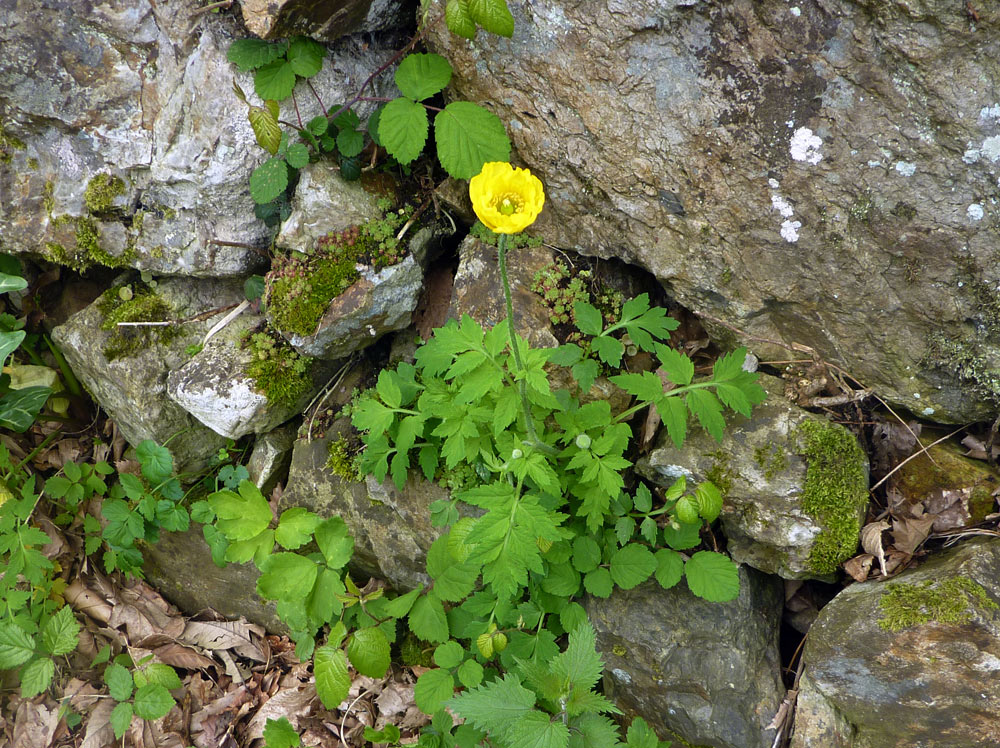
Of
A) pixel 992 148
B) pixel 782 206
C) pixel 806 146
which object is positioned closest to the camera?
pixel 992 148

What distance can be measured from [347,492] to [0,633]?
72.9 inches

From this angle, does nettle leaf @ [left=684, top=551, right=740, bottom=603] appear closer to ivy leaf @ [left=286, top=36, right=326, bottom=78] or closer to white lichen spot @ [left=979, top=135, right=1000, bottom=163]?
white lichen spot @ [left=979, top=135, right=1000, bottom=163]

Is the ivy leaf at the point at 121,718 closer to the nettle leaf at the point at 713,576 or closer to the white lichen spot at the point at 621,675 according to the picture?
the white lichen spot at the point at 621,675

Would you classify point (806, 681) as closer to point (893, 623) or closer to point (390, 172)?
point (893, 623)

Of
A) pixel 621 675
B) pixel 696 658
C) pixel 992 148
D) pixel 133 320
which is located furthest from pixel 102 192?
pixel 992 148

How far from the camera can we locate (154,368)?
147 inches

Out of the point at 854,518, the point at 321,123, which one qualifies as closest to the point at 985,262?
the point at 854,518

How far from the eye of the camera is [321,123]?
128 inches

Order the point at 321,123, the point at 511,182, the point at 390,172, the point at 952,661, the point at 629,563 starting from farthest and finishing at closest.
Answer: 1. the point at 390,172
2. the point at 321,123
3. the point at 629,563
4. the point at 952,661
5. the point at 511,182

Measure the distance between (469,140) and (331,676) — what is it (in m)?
2.52

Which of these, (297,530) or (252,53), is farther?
(297,530)

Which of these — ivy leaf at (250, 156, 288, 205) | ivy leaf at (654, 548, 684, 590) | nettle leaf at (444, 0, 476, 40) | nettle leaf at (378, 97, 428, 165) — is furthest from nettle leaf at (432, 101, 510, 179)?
ivy leaf at (654, 548, 684, 590)

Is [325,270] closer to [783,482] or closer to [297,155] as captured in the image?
[297,155]

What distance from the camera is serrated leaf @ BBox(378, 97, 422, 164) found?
9.87ft
